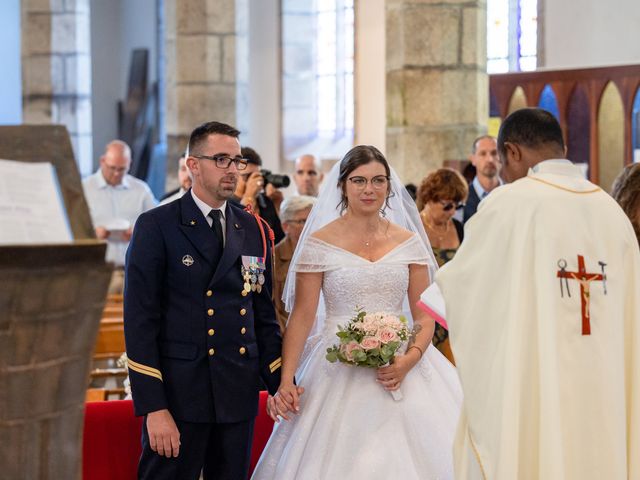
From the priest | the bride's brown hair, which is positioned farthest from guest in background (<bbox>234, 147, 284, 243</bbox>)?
the priest

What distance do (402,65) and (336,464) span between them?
4.75m

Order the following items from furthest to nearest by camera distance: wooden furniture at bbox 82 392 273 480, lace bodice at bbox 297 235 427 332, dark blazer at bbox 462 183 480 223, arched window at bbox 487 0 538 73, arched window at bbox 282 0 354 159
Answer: arched window at bbox 487 0 538 73 → arched window at bbox 282 0 354 159 → dark blazer at bbox 462 183 480 223 → wooden furniture at bbox 82 392 273 480 → lace bodice at bbox 297 235 427 332

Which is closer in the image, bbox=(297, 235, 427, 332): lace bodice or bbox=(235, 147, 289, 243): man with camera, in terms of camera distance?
bbox=(297, 235, 427, 332): lace bodice

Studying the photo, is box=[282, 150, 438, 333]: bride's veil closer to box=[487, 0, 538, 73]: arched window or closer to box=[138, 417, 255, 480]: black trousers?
box=[138, 417, 255, 480]: black trousers

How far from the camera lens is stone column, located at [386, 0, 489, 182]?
8.10 m

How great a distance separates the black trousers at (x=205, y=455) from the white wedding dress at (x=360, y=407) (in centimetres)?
29

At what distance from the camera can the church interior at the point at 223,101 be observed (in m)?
2.30

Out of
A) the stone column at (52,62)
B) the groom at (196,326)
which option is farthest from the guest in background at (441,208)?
the stone column at (52,62)

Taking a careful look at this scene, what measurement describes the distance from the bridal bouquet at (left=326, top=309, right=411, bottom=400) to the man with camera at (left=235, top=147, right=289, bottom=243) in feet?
7.58

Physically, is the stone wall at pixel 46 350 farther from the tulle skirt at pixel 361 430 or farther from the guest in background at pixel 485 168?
the guest in background at pixel 485 168

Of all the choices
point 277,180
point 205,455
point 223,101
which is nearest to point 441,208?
point 277,180

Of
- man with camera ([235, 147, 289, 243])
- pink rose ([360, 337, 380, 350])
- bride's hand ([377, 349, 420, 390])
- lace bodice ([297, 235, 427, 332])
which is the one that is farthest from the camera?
man with camera ([235, 147, 289, 243])

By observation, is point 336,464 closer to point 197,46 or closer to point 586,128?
point 586,128

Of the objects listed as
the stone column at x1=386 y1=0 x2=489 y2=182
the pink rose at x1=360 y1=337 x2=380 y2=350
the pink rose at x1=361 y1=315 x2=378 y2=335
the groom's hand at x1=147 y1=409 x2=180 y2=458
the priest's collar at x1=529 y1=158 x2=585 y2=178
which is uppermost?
the stone column at x1=386 y1=0 x2=489 y2=182
